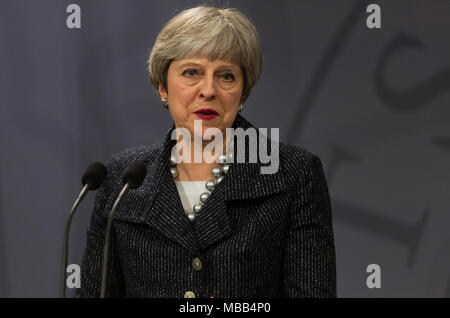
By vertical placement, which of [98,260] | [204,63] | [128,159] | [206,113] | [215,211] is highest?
[204,63]

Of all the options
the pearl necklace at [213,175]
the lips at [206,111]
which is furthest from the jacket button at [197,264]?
the lips at [206,111]

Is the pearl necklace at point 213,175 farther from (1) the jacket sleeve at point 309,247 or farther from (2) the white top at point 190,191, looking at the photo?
(1) the jacket sleeve at point 309,247

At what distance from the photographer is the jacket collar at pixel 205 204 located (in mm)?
1519

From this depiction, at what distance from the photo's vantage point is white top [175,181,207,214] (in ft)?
5.30

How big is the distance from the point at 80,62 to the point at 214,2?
52cm

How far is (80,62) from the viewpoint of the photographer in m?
2.37

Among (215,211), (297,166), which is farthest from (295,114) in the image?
(215,211)

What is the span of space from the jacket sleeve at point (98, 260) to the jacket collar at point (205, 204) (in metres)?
0.10

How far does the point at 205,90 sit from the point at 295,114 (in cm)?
93

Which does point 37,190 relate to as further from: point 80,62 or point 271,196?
point 271,196

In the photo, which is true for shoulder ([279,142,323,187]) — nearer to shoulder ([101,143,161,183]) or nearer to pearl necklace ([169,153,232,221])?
pearl necklace ([169,153,232,221])

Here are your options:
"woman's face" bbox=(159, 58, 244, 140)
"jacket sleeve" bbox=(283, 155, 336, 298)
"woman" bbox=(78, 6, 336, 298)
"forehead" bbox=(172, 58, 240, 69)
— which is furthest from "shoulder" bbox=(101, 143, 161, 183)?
"jacket sleeve" bbox=(283, 155, 336, 298)

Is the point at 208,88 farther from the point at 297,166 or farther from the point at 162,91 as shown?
the point at 297,166

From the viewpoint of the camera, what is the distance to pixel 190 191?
5.36ft
